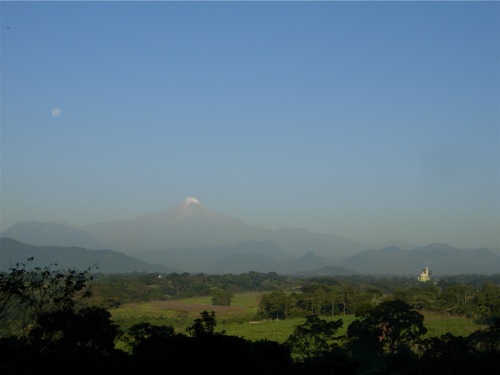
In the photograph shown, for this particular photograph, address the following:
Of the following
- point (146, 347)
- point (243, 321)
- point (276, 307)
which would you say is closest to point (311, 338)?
point (146, 347)

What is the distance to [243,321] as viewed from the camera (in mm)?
57406

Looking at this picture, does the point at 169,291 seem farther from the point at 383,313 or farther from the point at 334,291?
the point at 383,313

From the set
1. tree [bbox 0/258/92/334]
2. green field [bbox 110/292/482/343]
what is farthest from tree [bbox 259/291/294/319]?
tree [bbox 0/258/92/334]

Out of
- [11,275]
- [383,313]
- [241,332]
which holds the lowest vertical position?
[241,332]

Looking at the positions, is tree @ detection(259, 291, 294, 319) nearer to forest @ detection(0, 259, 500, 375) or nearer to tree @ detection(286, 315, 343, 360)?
forest @ detection(0, 259, 500, 375)

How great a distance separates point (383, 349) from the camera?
3158cm

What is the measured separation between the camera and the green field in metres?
44.8

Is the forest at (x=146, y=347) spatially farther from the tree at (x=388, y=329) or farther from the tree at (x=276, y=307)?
the tree at (x=276, y=307)

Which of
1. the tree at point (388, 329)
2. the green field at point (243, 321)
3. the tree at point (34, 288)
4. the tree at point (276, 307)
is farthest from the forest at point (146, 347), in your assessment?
the tree at point (276, 307)

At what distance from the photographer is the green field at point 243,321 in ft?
147

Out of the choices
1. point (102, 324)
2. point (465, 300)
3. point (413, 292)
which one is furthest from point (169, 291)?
point (102, 324)

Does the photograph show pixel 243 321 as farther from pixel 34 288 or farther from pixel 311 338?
pixel 34 288

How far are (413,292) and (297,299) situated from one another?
15275mm

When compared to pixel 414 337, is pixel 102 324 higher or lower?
higher
